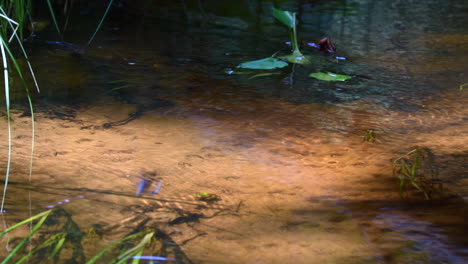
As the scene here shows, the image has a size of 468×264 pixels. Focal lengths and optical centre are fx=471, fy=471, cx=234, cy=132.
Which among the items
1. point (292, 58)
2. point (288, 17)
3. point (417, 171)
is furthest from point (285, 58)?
point (417, 171)

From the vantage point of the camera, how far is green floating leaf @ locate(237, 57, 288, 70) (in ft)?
6.54

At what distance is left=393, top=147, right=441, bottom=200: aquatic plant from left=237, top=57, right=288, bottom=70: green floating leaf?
0.83 metres

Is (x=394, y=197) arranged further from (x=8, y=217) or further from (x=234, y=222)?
(x=8, y=217)

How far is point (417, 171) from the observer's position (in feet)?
3.90

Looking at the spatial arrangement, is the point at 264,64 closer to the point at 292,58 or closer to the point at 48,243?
the point at 292,58

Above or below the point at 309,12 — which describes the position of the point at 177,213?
below

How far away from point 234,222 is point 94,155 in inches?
18.3

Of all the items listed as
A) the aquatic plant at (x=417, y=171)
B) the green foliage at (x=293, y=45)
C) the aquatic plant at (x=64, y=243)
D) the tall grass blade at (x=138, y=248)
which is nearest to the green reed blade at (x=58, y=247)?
the aquatic plant at (x=64, y=243)

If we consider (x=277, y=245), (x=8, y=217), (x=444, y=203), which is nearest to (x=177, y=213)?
(x=277, y=245)

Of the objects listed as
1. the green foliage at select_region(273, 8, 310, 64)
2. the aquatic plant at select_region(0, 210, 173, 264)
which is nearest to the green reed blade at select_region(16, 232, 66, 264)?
the aquatic plant at select_region(0, 210, 173, 264)

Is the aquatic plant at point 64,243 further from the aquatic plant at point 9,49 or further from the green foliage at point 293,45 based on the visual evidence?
the green foliage at point 293,45

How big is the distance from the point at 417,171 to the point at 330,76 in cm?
82

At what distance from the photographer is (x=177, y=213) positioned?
1.01 meters

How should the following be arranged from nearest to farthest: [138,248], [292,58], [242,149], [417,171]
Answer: [138,248] → [417,171] → [242,149] → [292,58]
